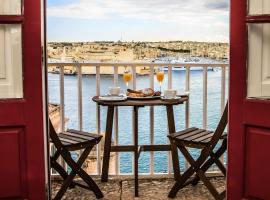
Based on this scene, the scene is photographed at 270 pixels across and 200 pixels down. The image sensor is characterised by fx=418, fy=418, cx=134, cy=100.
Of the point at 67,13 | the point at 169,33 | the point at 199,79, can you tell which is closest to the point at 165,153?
the point at 199,79

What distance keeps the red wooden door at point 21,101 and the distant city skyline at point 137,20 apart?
102 inches

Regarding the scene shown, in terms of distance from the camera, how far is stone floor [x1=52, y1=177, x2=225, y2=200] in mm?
3863

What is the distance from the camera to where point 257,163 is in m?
2.77

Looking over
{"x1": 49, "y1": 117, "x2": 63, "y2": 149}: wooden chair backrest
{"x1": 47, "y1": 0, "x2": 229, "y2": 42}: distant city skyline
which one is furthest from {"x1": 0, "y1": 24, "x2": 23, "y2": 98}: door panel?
{"x1": 47, "y1": 0, "x2": 229, "y2": 42}: distant city skyline

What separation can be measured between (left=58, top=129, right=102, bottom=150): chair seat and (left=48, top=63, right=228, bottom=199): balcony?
395 mm

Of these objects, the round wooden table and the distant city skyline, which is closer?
the round wooden table

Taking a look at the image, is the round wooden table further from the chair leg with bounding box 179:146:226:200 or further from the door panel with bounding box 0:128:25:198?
the door panel with bounding box 0:128:25:198

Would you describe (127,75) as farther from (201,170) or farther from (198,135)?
(201,170)

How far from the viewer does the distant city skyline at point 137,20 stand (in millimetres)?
5844

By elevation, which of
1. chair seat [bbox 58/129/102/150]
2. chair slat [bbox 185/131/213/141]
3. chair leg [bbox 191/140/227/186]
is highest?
chair slat [bbox 185/131/213/141]

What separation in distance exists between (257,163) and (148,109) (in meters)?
1.82

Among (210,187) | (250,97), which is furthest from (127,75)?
(250,97)

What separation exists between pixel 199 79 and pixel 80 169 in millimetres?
1551

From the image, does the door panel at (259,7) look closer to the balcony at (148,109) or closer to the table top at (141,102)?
the table top at (141,102)
